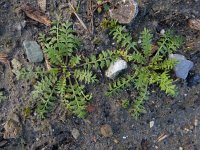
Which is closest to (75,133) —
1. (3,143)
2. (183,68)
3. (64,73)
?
(64,73)

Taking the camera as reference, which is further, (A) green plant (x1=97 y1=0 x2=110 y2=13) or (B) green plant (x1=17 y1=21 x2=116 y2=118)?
(A) green plant (x1=97 y1=0 x2=110 y2=13)

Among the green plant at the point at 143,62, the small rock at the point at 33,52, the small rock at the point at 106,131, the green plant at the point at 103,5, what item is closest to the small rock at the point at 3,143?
the small rock at the point at 33,52

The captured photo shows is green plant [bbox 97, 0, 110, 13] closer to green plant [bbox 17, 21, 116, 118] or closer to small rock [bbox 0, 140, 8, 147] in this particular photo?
green plant [bbox 17, 21, 116, 118]

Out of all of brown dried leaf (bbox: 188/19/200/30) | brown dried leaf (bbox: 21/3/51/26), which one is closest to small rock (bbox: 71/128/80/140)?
brown dried leaf (bbox: 21/3/51/26)

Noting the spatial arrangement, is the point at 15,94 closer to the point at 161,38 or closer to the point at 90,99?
the point at 90,99

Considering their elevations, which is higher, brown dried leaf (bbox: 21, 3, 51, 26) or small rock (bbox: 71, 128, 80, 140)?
brown dried leaf (bbox: 21, 3, 51, 26)

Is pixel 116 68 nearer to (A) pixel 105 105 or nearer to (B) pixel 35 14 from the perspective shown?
(A) pixel 105 105

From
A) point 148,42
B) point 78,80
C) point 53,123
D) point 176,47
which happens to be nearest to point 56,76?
point 78,80
